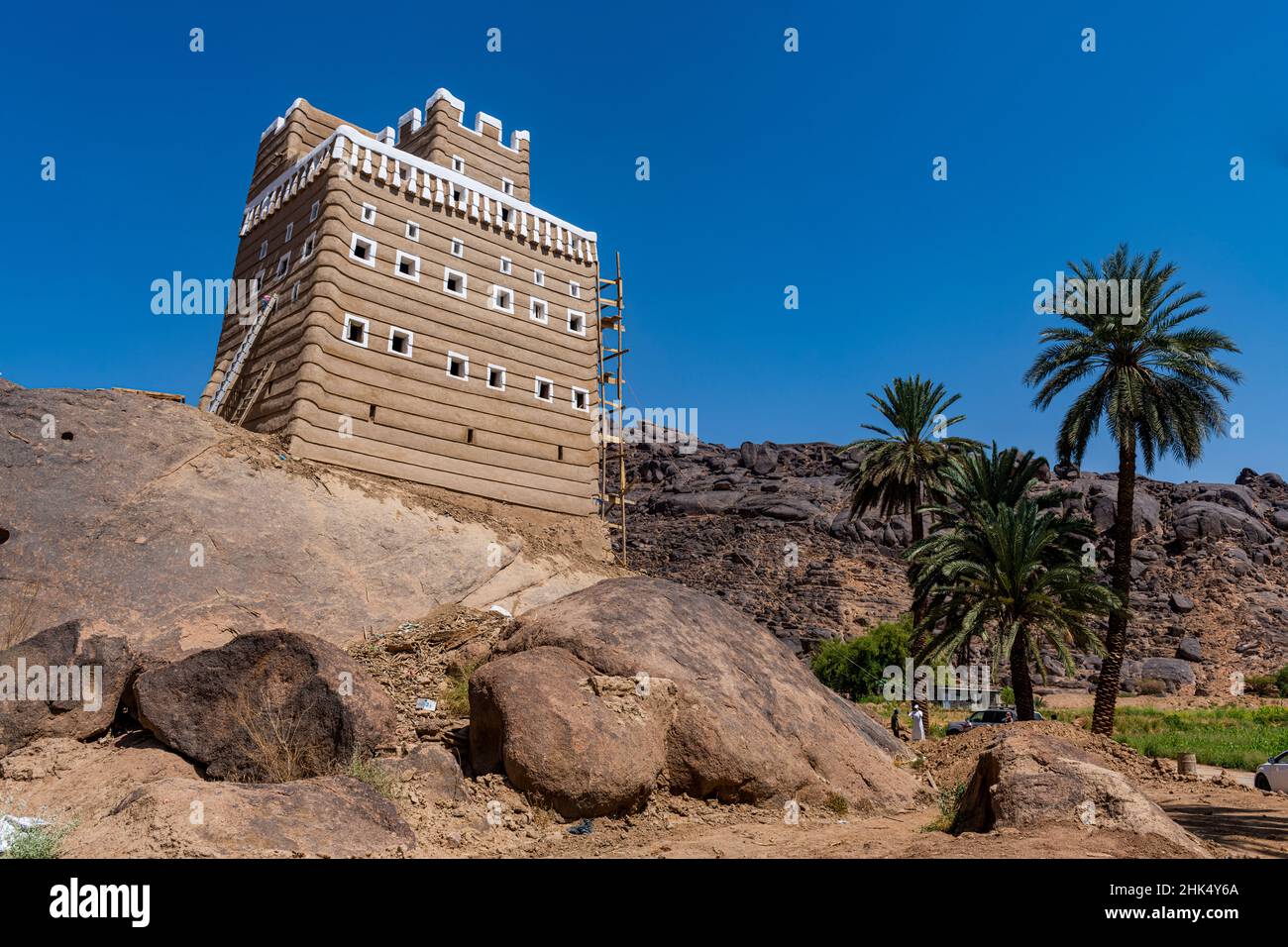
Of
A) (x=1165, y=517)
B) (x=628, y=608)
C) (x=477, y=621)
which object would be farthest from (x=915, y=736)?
(x=1165, y=517)

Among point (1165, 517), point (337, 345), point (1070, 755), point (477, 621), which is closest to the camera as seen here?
point (1070, 755)

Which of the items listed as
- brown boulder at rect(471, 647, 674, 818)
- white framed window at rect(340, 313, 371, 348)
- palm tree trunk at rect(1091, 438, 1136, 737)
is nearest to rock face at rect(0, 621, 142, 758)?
brown boulder at rect(471, 647, 674, 818)

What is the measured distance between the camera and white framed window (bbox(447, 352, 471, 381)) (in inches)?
1043

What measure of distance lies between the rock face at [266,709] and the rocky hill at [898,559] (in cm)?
6254

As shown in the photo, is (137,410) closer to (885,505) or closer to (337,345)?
(337,345)

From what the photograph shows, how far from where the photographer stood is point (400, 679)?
48.5ft

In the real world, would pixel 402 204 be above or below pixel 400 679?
above

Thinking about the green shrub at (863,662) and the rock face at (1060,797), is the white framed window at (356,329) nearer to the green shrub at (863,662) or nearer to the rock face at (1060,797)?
the rock face at (1060,797)

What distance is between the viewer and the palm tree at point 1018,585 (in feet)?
87.4

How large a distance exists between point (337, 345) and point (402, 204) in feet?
18.1

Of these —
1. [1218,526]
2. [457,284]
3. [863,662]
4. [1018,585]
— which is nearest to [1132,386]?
[1018,585]

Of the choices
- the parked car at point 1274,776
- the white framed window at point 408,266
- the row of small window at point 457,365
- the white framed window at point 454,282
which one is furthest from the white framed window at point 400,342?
the parked car at point 1274,776

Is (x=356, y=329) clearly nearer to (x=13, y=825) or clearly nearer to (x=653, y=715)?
Result: (x=653, y=715)
